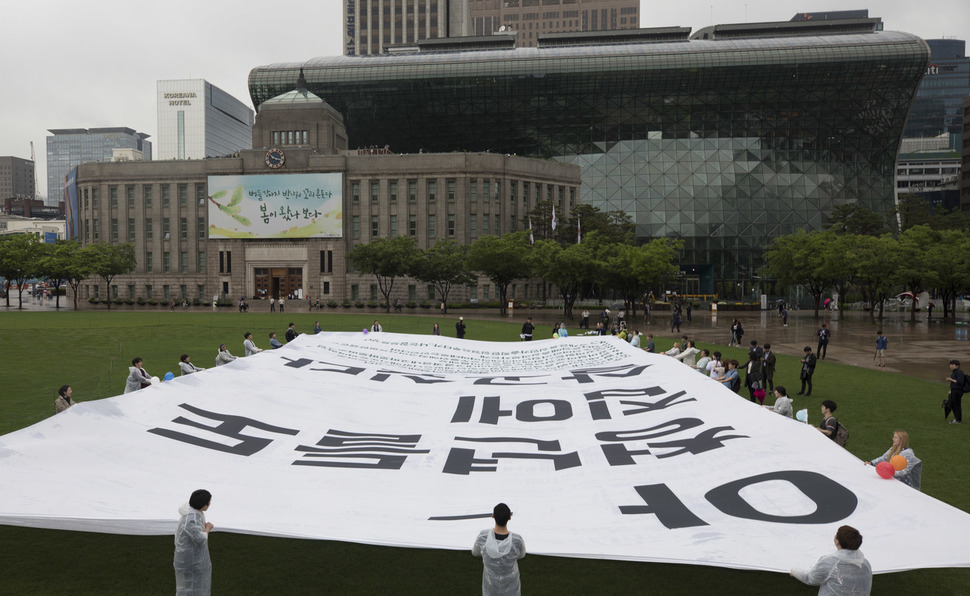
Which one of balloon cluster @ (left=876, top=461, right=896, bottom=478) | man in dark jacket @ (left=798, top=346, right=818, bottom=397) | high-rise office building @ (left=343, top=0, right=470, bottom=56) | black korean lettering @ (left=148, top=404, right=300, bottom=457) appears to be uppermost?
high-rise office building @ (left=343, top=0, right=470, bottom=56)

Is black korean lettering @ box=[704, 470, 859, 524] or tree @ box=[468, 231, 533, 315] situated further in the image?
tree @ box=[468, 231, 533, 315]

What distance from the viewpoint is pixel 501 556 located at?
6.30m

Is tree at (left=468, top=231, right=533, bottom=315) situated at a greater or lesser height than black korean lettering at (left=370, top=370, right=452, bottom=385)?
greater

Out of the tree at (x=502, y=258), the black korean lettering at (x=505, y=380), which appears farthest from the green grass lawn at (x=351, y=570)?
the tree at (x=502, y=258)

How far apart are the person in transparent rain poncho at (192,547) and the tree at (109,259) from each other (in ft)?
240

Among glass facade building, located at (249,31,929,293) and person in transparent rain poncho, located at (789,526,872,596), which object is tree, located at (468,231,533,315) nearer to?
glass facade building, located at (249,31,929,293)

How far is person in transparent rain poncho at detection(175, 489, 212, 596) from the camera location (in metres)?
6.58

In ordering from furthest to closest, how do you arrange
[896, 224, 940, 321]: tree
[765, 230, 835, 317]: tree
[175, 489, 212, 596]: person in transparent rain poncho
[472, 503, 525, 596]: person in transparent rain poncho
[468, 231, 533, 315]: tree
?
[468, 231, 533, 315]: tree → [765, 230, 835, 317]: tree → [896, 224, 940, 321]: tree → [175, 489, 212, 596]: person in transparent rain poncho → [472, 503, 525, 596]: person in transparent rain poncho

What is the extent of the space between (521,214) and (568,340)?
232 feet

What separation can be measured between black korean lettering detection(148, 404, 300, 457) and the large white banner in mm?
44

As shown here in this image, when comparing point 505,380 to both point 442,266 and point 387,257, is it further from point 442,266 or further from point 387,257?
point 387,257

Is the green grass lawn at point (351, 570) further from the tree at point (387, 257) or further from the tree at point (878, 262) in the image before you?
the tree at point (387, 257)

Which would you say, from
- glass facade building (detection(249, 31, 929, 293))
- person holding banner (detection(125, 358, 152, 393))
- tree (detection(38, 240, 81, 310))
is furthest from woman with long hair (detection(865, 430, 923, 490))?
glass facade building (detection(249, 31, 929, 293))

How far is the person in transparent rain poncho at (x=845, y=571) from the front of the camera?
229 inches
